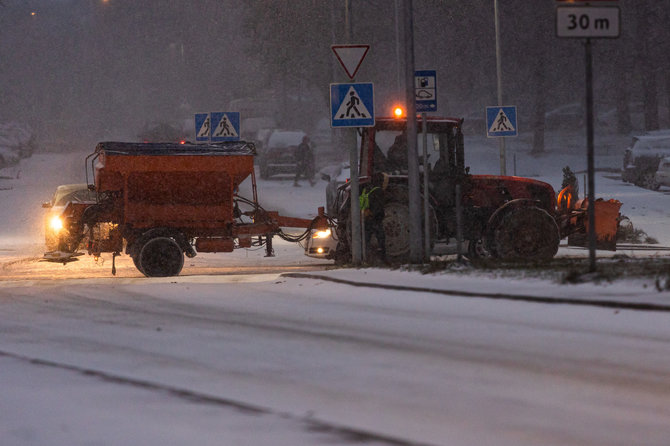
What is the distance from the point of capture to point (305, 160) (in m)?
44.6

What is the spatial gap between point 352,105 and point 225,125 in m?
8.08

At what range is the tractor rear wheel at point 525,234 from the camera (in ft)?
57.3

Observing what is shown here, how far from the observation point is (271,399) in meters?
7.73

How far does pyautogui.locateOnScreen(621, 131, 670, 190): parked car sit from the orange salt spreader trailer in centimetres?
2511

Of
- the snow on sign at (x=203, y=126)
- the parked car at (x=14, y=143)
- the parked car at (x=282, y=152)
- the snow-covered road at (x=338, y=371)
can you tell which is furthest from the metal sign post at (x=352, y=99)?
the parked car at (x=14, y=143)

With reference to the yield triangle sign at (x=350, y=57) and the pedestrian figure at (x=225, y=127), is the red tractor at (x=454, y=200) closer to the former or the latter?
the yield triangle sign at (x=350, y=57)

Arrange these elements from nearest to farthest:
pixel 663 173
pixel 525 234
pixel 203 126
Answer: pixel 525 234 < pixel 203 126 < pixel 663 173

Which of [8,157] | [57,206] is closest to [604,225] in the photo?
[57,206]

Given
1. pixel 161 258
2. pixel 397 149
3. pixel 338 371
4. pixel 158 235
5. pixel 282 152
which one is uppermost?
pixel 282 152

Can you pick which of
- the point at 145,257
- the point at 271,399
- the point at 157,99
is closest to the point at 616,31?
the point at 271,399

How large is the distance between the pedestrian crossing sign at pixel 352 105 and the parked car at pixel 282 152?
28.2 metres

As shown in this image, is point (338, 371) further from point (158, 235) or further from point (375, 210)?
point (158, 235)

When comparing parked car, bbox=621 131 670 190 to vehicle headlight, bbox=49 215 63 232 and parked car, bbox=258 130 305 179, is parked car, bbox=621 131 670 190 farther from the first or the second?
vehicle headlight, bbox=49 215 63 232

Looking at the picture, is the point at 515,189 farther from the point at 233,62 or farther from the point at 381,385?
the point at 233,62
